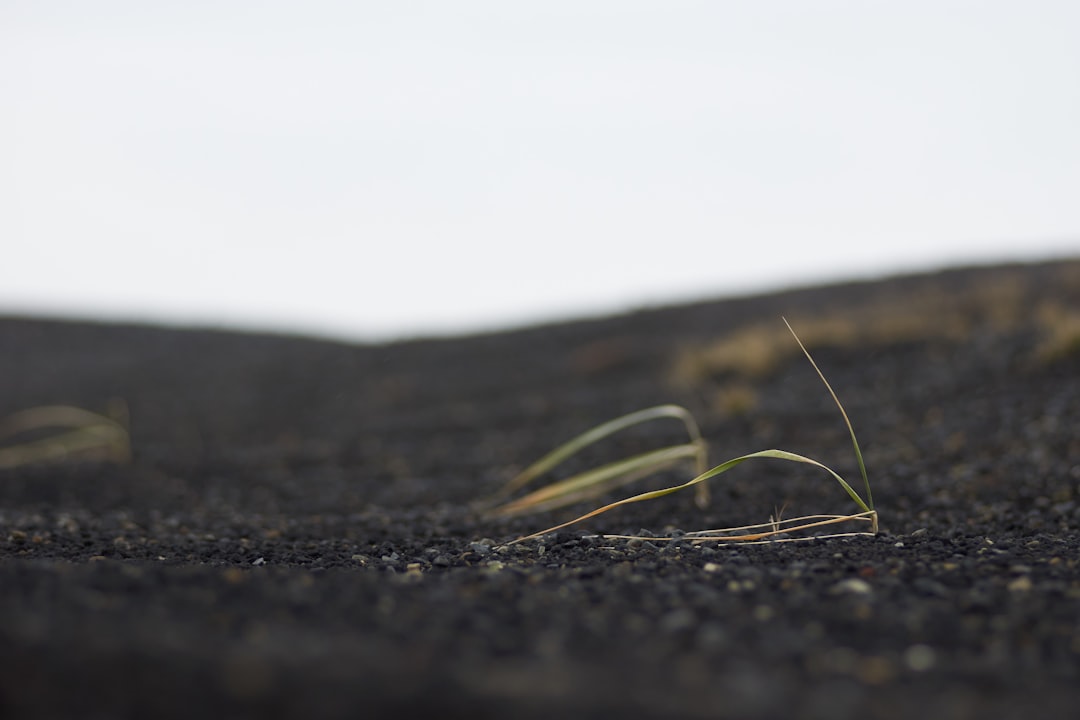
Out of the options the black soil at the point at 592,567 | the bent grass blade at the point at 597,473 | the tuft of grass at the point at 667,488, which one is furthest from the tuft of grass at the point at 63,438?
the tuft of grass at the point at 667,488

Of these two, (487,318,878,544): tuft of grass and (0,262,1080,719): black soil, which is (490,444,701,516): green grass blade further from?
(0,262,1080,719): black soil

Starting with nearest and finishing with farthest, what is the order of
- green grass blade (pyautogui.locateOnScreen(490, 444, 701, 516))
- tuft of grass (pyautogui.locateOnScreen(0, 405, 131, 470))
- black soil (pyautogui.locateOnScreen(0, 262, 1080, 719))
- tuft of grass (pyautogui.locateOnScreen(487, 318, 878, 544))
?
1. black soil (pyautogui.locateOnScreen(0, 262, 1080, 719))
2. tuft of grass (pyautogui.locateOnScreen(487, 318, 878, 544))
3. green grass blade (pyautogui.locateOnScreen(490, 444, 701, 516))
4. tuft of grass (pyautogui.locateOnScreen(0, 405, 131, 470))

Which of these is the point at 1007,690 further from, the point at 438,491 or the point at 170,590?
the point at 438,491

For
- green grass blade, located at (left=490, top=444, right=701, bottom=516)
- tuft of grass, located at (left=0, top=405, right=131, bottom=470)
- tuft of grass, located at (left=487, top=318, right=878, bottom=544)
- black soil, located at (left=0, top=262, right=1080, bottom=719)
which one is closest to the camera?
black soil, located at (left=0, top=262, right=1080, bottom=719)

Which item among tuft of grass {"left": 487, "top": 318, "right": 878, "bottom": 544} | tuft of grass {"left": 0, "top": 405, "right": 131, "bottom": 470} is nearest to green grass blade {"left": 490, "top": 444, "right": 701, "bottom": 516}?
tuft of grass {"left": 487, "top": 318, "right": 878, "bottom": 544}

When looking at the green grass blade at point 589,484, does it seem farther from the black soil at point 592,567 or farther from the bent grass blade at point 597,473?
the black soil at point 592,567

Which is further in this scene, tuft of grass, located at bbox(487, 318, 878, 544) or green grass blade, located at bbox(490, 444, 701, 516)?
green grass blade, located at bbox(490, 444, 701, 516)

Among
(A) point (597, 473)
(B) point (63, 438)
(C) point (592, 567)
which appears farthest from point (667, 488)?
(B) point (63, 438)

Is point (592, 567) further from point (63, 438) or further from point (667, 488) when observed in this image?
point (63, 438)
